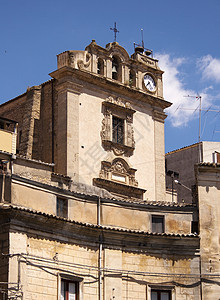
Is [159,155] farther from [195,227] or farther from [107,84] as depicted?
[195,227]

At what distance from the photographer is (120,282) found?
35.3 metres

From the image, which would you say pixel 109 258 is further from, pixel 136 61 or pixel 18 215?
pixel 136 61

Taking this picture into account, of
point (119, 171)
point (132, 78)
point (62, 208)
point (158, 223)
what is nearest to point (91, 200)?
point (62, 208)

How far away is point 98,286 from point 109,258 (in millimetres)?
1405

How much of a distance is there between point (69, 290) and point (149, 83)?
22.2m

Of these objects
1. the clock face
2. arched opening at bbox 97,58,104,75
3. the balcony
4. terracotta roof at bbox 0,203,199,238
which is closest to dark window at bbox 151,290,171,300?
terracotta roof at bbox 0,203,199,238

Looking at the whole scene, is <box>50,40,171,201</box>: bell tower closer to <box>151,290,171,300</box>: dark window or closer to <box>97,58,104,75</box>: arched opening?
<box>97,58,104,75</box>: arched opening

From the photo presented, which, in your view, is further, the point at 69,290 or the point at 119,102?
the point at 119,102

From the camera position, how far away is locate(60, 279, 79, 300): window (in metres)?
33.5

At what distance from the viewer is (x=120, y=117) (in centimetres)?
4959

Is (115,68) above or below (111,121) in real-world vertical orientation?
above

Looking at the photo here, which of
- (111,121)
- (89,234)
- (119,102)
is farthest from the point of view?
(119,102)

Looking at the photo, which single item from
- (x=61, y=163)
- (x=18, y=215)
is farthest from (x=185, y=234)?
(x=61, y=163)

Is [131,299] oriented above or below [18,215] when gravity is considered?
below
